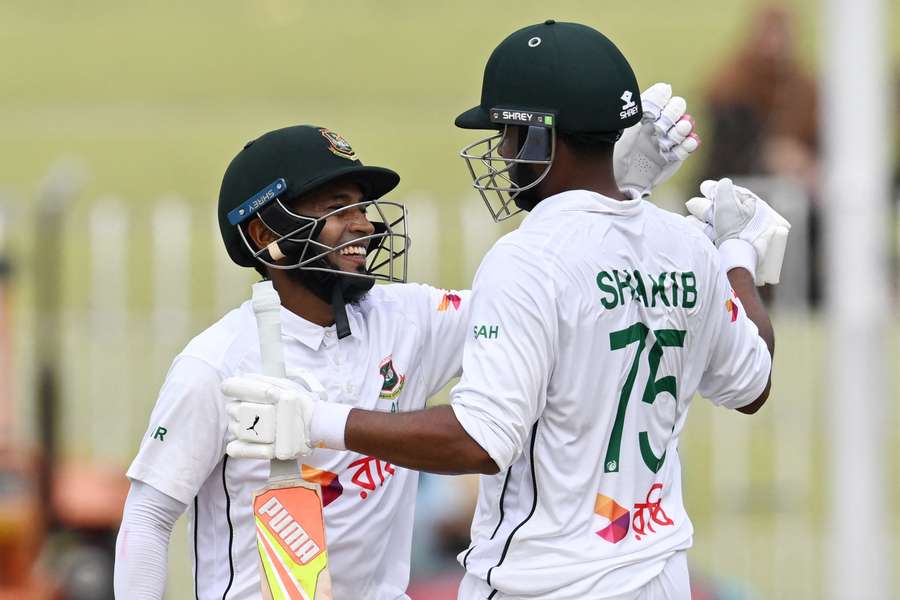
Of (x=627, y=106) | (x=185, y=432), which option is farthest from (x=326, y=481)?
(x=627, y=106)

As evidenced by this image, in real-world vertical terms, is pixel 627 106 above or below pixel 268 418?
above

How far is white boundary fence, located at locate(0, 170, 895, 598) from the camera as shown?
30.8 feet

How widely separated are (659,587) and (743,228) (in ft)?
3.17

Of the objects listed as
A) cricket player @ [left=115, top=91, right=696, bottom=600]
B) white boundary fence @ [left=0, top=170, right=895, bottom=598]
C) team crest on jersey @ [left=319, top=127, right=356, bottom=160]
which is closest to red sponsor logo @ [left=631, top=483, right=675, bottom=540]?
cricket player @ [left=115, top=91, right=696, bottom=600]

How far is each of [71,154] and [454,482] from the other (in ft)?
22.0

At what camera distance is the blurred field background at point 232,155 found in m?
9.44

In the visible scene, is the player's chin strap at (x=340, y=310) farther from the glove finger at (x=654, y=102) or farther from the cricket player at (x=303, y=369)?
the glove finger at (x=654, y=102)

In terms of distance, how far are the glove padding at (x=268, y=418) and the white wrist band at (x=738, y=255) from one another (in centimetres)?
113

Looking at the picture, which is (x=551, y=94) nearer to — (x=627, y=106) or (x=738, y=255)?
(x=627, y=106)

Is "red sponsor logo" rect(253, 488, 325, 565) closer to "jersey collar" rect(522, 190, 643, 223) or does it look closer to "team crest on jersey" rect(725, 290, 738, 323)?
"jersey collar" rect(522, 190, 643, 223)

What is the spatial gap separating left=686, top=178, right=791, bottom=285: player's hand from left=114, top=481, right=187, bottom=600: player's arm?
1389 millimetres

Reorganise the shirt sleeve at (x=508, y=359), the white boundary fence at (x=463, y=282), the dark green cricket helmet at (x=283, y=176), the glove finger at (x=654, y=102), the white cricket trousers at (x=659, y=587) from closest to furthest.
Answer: the shirt sleeve at (x=508, y=359)
the white cricket trousers at (x=659, y=587)
the dark green cricket helmet at (x=283, y=176)
the glove finger at (x=654, y=102)
the white boundary fence at (x=463, y=282)

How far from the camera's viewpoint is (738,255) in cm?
407

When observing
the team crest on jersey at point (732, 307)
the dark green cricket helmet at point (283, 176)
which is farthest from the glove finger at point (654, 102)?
the dark green cricket helmet at point (283, 176)
